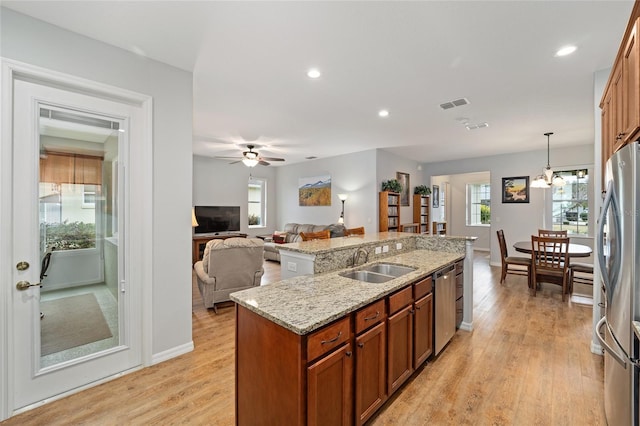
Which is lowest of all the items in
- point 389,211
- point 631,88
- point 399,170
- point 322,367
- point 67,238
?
point 322,367

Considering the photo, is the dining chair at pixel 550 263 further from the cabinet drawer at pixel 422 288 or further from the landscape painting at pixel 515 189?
the cabinet drawer at pixel 422 288

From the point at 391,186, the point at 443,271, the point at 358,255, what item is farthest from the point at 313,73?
the point at 391,186

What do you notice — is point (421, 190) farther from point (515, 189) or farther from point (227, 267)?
point (227, 267)

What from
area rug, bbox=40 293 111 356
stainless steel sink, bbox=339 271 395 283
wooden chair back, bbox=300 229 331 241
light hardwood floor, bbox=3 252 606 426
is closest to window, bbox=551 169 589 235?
light hardwood floor, bbox=3 252 606 426

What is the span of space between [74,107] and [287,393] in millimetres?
2687

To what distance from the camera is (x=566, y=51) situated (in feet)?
8.13

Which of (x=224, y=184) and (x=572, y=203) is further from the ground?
(x=224, y=184)

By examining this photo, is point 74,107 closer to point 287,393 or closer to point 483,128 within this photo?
point 287,393

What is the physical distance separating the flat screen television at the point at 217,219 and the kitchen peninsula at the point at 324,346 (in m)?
5.92

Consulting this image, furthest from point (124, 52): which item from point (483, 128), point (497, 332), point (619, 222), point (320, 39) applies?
point (483, 128)

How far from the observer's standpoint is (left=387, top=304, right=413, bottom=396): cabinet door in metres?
1.97

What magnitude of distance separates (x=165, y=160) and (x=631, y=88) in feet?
11.4

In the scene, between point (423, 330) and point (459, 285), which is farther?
point (459, 285)

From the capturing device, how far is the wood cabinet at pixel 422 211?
8039 millimetres
